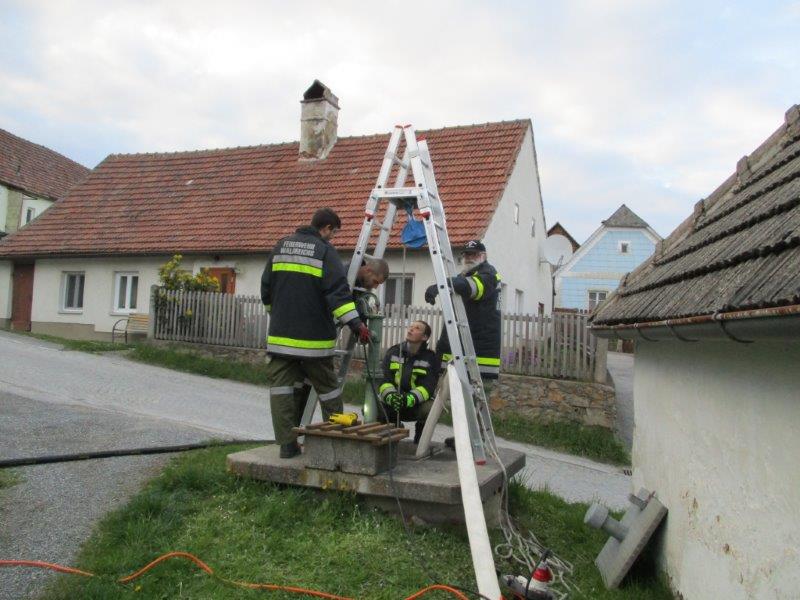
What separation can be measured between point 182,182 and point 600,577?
17.8 metres

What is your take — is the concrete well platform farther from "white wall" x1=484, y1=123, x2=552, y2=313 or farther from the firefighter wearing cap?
"white wall" x1=484, y1=123, x2=552, y2=313

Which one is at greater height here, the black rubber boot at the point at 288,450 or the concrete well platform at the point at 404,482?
the black rubber boot at the point at 288,450

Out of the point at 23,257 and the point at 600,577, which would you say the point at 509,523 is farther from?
the point at 23,257

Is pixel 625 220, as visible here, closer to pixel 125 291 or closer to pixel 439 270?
pixel 125 291

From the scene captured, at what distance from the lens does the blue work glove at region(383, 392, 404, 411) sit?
18.5 feet

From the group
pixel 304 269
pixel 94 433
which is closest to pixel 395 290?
pixel 94 433

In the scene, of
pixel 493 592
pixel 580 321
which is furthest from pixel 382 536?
pixel 580 321

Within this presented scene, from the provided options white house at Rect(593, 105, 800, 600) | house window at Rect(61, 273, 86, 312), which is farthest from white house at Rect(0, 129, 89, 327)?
white house at Rect(593, 105, 800, 600)

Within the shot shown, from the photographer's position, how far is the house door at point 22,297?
19.5 m

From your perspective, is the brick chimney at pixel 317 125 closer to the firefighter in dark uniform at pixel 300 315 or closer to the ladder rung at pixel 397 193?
the ladder rung at pixel 397 193

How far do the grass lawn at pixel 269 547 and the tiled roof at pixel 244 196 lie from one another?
30.9ft

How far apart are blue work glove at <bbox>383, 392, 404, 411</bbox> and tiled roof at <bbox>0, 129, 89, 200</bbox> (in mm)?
27120

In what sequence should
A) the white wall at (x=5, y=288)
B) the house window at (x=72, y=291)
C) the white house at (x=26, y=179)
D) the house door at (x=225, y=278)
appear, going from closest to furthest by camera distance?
the house door at (x=225, y=278), the house window at (x=72, y=291), the white wall at (x=5, y=288), the white house at (x=26, y=179)

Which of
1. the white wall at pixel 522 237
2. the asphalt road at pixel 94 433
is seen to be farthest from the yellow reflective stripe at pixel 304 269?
the white wall at pixel 522 237
